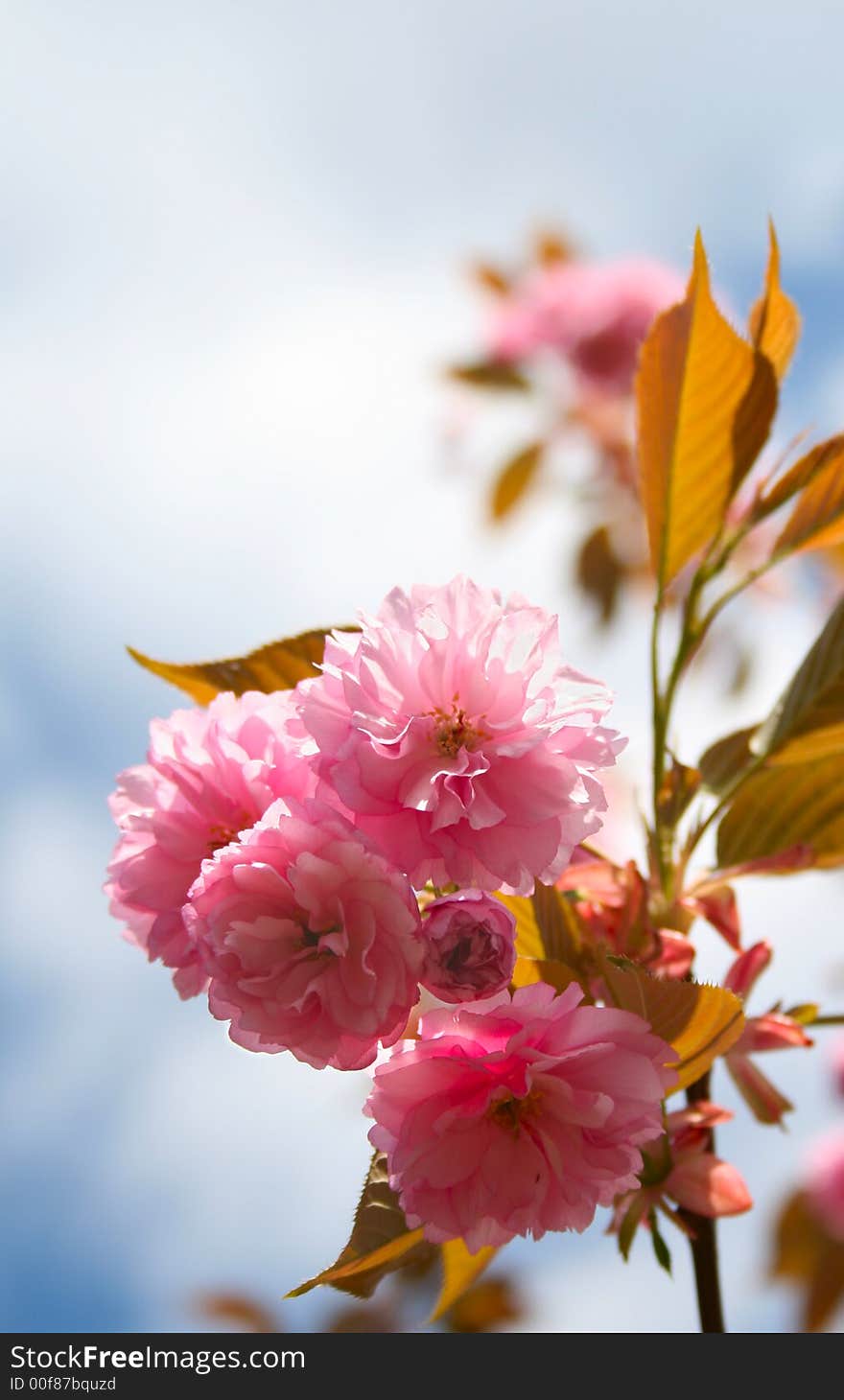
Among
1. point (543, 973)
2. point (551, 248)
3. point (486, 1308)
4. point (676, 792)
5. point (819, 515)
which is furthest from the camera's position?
point (551, 248)

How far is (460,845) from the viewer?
0.69 m

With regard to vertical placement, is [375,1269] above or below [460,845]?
below

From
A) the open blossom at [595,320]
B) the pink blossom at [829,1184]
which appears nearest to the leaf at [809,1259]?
the pink blossom at [829,1184]

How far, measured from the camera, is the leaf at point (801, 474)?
1.04 meters

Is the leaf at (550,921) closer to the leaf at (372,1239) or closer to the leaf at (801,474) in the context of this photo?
the leaf at (372,1239)

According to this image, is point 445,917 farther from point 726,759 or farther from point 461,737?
point 726,759

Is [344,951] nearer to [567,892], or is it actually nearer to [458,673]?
[458,673]

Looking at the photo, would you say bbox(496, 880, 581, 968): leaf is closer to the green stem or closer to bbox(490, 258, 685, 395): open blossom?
the green stem

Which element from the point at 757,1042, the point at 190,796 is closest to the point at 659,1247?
the point at 757,1042

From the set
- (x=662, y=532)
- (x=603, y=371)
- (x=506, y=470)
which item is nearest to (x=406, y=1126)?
(x=662, y=532)

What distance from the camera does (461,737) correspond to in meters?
0.71

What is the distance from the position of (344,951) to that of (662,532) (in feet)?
1.84

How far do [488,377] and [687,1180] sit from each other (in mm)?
2363

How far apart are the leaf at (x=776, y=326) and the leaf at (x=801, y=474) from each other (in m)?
0.09
